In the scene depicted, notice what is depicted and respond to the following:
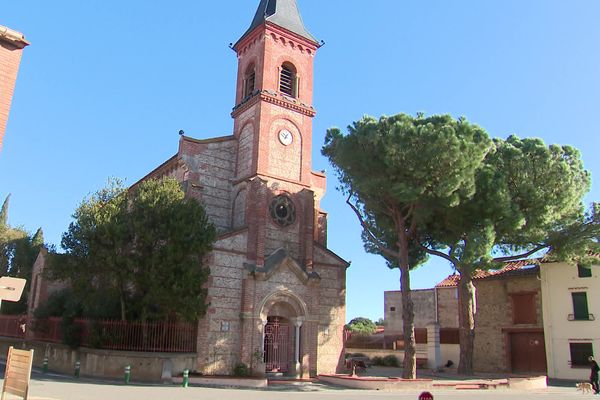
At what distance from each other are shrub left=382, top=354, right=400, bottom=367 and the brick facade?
30097 mm

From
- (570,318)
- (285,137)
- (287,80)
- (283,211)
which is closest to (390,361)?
(570,318)

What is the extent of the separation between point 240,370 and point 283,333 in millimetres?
3260

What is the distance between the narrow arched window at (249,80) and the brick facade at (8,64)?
1378 cm

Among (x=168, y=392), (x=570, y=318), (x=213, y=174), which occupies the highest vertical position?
(x=213, y=174)

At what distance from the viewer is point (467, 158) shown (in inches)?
910

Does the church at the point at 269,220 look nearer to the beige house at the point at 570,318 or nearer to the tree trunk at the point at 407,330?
the tree trunk at the point at 407,330

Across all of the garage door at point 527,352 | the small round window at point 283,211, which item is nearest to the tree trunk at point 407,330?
the small round window at point 283,211

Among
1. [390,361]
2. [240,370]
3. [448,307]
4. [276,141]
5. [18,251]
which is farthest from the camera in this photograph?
[18,251]

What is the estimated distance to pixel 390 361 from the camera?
3812 cm

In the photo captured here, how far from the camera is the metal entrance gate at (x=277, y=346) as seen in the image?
82.4 ft

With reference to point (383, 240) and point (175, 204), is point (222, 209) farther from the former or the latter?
point (383, 240)

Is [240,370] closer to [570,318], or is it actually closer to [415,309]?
[570,318]

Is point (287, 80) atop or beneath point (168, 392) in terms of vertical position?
atop

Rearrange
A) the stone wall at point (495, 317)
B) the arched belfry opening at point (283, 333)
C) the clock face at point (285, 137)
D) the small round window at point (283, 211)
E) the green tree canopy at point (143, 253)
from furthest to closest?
the stone wall at point (495, 317)
the clock face at point (285, 137)
the small round window at point (283, 211)
the arched belfry opening at point (283, 333)
the green tree canopy at point (143, 253)
